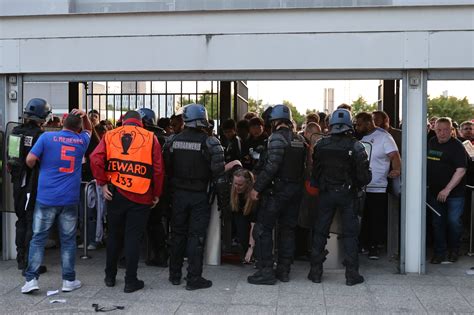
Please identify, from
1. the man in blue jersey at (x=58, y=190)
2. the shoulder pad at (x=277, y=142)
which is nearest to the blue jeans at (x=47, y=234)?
the man in blue jersey at (x=58, y=190)

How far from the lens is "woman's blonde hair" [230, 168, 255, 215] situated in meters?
6.77

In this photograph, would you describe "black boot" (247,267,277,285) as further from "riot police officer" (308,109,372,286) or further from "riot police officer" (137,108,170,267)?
"riot police officer" (137,108,170,267)

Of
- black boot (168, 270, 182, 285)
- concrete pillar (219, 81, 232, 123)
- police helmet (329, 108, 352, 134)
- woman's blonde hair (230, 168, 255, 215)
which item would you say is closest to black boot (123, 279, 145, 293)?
black boot (168, 270, 182, 285)

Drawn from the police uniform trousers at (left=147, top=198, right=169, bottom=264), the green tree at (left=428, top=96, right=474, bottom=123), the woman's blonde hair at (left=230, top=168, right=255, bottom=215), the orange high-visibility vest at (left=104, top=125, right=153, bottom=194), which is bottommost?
the police uniform trousers at (left=147, top=198, right=169, bottom=264)

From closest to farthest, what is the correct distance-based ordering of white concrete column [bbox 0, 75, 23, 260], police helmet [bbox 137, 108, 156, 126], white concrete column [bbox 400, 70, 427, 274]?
white concrete column [bbox 400, 70, 427, 274] → police helmet [bbox 137, 108, 156, 126] → white concrete column [bbox 0, 75, 23, 260]

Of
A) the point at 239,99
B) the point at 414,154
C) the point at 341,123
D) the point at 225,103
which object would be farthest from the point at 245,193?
the point at 239,99

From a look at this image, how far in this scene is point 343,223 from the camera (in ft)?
21.0

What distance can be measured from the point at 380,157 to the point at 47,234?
398cm

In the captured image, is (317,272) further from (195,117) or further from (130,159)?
(130,159)

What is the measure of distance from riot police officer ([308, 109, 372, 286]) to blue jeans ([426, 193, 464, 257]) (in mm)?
1566

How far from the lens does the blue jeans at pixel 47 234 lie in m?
6.00

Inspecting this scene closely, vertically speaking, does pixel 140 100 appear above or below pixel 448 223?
above

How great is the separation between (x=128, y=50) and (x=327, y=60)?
2.28 m

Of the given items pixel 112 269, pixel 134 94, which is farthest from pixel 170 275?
pixel 134 94
